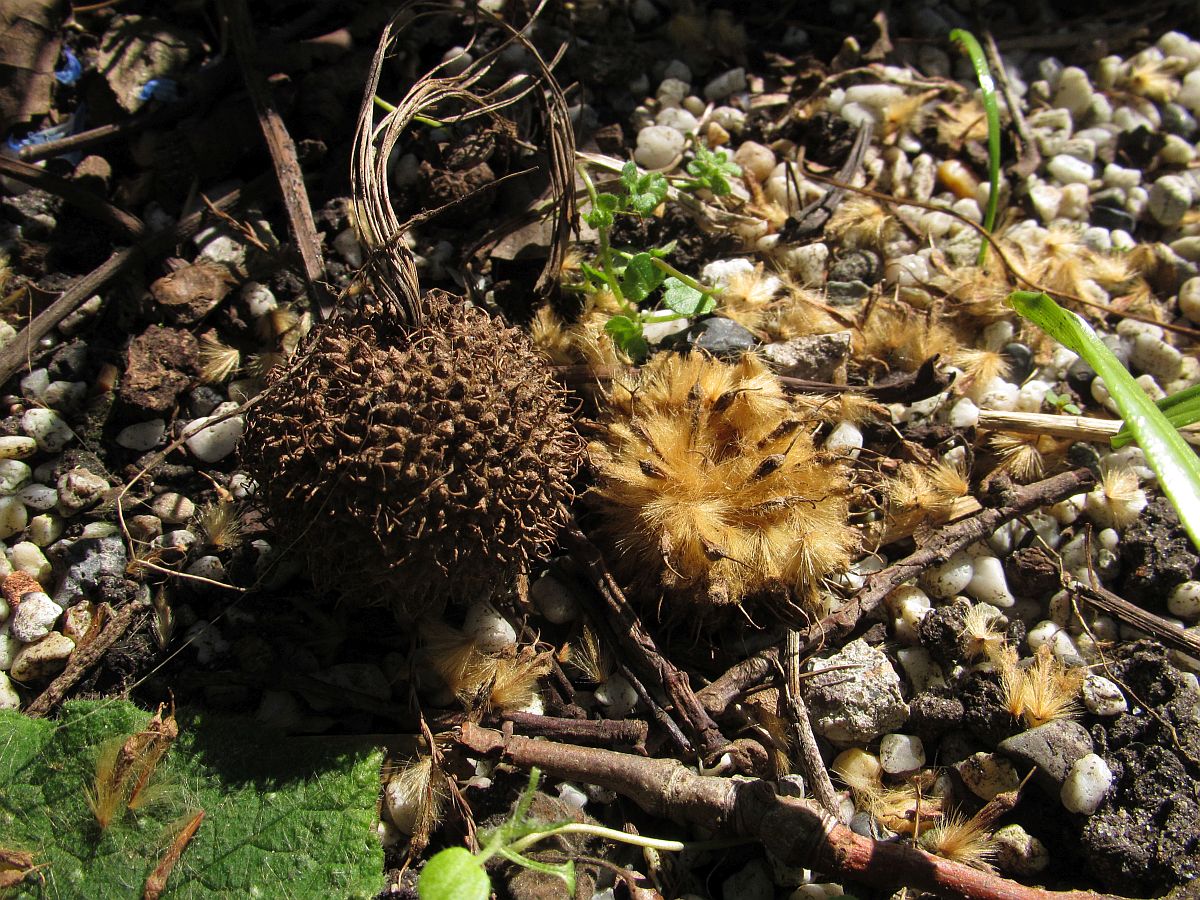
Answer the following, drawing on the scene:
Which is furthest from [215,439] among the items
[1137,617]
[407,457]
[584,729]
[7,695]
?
[1137,617]

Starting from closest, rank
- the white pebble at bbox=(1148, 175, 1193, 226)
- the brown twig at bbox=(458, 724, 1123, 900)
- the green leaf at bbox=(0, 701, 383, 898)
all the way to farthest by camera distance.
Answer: the brown twig at bbox=(458, 724, 1123, 900) < the green leaf at bbox=(0, 701, 383, 898) < the white pebble at bbox=(1148, 175, 1193, 226)

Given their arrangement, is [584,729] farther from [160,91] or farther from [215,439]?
[160,91]

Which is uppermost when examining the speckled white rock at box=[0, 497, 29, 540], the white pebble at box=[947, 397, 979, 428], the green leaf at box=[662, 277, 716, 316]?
the green leaf at box=[662, 277, 716, 316]

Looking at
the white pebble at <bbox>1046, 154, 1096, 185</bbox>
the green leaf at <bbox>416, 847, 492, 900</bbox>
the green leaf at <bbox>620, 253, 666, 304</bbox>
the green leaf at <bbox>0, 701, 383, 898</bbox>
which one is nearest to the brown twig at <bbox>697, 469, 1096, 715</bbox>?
the green leaf at <bbox>416, 847, 492, 900</bbox>

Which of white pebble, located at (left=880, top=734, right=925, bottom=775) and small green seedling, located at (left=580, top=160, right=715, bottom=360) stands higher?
small green seedling, located at (left=580, top=160, right=715, bottom=360)

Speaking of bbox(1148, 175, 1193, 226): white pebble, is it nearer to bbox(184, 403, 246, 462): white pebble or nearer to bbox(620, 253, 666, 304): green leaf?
bbox(620, 253, 666, 304): green leaf

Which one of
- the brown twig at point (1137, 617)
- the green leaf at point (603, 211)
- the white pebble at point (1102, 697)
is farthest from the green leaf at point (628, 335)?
the white pebble at point (1102, 697)

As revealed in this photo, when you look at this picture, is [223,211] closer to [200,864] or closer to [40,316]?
[40,316]
